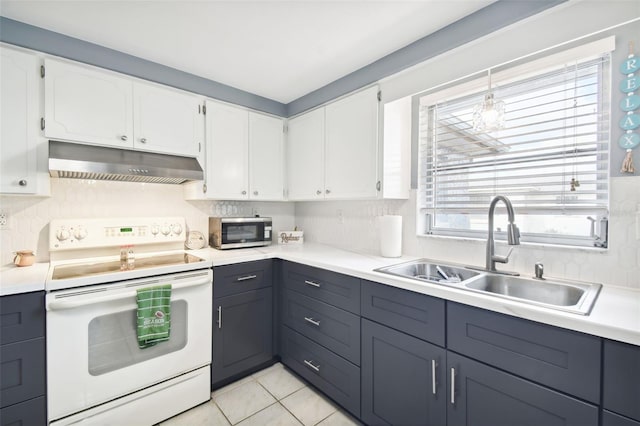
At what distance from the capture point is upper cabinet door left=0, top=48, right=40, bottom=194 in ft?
5.32

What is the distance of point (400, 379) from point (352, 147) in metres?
1.60

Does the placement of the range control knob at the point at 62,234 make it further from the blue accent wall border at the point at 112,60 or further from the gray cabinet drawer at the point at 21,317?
the blue accent wall border at the point at 112,60

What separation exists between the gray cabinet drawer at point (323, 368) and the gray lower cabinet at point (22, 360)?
142 centimetres

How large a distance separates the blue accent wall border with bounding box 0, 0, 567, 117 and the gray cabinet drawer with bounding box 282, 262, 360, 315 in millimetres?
1455

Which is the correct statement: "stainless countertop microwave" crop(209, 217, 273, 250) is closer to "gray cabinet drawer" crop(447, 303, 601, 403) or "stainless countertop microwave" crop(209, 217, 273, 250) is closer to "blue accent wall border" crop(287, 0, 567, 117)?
"blue accent wall border" crop(287, 0, 567, 117)

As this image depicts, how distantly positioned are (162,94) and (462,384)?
8.60ft

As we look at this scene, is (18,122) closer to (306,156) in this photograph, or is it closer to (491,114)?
(306,156)

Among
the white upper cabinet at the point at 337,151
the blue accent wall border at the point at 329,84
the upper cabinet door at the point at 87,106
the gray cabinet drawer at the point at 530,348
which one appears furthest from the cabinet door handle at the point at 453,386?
the upper cabinet door at the point at 87,106

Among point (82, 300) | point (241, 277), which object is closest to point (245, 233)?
point (241, 277)

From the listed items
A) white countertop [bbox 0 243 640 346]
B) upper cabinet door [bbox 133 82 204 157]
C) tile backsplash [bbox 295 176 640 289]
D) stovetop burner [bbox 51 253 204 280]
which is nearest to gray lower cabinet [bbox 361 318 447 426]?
white countertop [bbox 0 243 640 346]

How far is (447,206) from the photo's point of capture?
2057mm

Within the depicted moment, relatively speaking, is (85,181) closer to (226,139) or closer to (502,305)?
(226,139)

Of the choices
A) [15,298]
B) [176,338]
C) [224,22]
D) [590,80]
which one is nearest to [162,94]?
[224,22]

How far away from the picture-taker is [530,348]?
3.49ft
